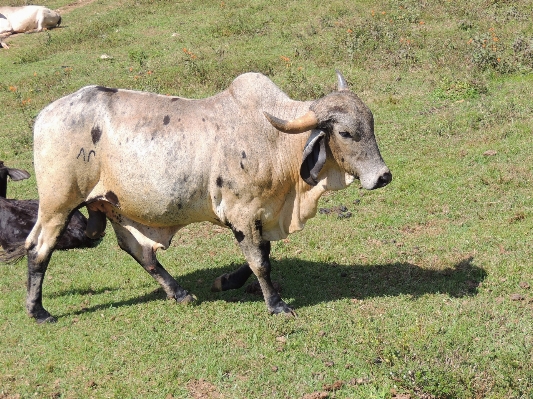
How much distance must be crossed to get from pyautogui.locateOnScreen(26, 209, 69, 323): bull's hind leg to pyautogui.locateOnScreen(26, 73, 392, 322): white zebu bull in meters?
0.02

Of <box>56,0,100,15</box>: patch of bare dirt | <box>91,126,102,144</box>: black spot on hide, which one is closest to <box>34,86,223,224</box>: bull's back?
<box>91,126,102,144</box>: black spot on hide

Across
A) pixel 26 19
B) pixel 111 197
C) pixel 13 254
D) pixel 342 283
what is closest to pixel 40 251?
pixel 111 197

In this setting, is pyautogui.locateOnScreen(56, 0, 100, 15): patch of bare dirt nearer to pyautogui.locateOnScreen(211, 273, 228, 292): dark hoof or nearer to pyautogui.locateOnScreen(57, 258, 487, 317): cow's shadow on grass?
pyautogui.locateOnScreen(57, 258, 487, 317): cow's shadow on grass

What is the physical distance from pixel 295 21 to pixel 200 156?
11572mm

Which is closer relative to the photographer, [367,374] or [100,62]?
[367,374]

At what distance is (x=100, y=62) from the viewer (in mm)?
16891

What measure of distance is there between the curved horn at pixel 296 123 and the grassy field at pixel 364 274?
179 centimetres

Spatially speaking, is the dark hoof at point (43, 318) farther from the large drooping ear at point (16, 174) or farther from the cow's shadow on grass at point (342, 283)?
the large drooping ear at point (16, 174)

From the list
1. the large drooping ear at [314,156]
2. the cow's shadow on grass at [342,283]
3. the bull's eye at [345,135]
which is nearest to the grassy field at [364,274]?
the cow's shadow on grass at [342,283]

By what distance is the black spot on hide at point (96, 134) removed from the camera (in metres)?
6.62

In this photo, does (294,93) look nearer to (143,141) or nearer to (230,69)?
(230,69)

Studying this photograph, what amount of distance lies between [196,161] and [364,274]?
2252mm

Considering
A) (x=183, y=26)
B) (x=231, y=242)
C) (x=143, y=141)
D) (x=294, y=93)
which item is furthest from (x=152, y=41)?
(x=143, y=141)

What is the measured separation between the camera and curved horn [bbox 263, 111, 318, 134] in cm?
613
